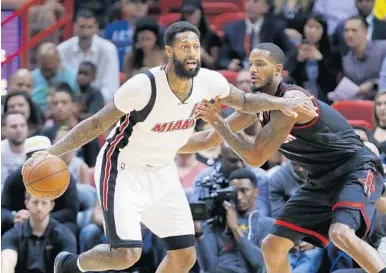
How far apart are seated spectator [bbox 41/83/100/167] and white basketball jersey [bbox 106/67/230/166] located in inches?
140

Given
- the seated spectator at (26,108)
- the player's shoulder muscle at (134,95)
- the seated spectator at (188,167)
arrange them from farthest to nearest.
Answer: the seated spectator at (26,108) < the seated spectator at (188,167) < the player's shoulder muscle at (134,95)

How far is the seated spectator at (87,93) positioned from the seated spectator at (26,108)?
50 cm

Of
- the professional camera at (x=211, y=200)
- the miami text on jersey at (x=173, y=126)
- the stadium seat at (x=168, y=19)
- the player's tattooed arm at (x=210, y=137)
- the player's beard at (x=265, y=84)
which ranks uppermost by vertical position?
the player's beard at (x=265, y=84)

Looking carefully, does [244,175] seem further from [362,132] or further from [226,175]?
[362,132]

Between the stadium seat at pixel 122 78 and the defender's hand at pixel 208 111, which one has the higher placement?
the defender's hand at pixel 208 111

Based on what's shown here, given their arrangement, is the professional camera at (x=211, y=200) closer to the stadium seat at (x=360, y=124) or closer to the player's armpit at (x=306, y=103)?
the stadium seat at (x=360, y=124)

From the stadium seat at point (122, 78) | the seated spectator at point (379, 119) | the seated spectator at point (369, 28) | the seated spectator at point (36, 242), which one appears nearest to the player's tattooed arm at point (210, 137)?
the seated spectator at point (36, 242)

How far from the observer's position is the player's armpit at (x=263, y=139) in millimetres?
7891

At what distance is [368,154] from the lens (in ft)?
26.9

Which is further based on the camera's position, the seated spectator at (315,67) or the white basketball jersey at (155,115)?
the seated spectator at (315,67)

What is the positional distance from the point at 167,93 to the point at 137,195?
73cm

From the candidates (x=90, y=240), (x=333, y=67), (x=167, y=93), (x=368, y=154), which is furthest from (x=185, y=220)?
(x=333, y=67)

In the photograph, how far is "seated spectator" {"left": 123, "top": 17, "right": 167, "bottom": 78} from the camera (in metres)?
Answer: 12.7

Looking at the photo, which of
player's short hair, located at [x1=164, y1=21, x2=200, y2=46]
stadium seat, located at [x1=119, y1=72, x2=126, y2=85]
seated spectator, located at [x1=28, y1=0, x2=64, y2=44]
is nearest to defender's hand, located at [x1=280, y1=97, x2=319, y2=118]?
player's short hair, located at [x1=164, y1=21, x2=200, y2=46]
